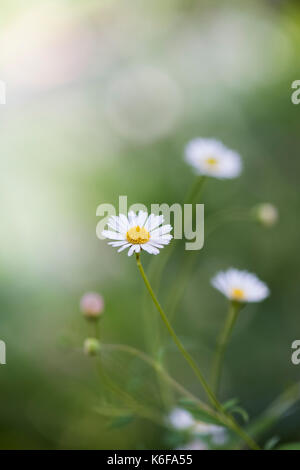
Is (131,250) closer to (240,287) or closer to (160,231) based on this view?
(160,231)

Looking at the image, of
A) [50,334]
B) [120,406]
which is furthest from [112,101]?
[120,406]

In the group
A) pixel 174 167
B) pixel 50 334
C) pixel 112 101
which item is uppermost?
pixel 112 101

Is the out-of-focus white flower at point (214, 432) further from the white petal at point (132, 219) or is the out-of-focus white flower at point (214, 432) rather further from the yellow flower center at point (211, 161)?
the yellow flower center at point (211, 161)

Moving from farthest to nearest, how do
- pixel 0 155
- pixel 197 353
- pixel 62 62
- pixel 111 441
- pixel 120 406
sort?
pixel 62 62 → pixel 0 155 → pixel 197 353 → pixel 111 441 → pixel 120 406

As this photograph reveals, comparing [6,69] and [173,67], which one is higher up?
[173,67]

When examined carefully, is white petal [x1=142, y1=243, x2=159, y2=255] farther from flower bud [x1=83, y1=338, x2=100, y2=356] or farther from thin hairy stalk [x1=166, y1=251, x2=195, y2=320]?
thin hairy stalk [x1=166, y1=251, x2=195, y2=320]

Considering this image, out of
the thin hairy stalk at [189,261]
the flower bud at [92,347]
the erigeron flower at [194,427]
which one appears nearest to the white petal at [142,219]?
the flower bud at [92,347]

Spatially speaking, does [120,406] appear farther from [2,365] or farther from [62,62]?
[62,62]
